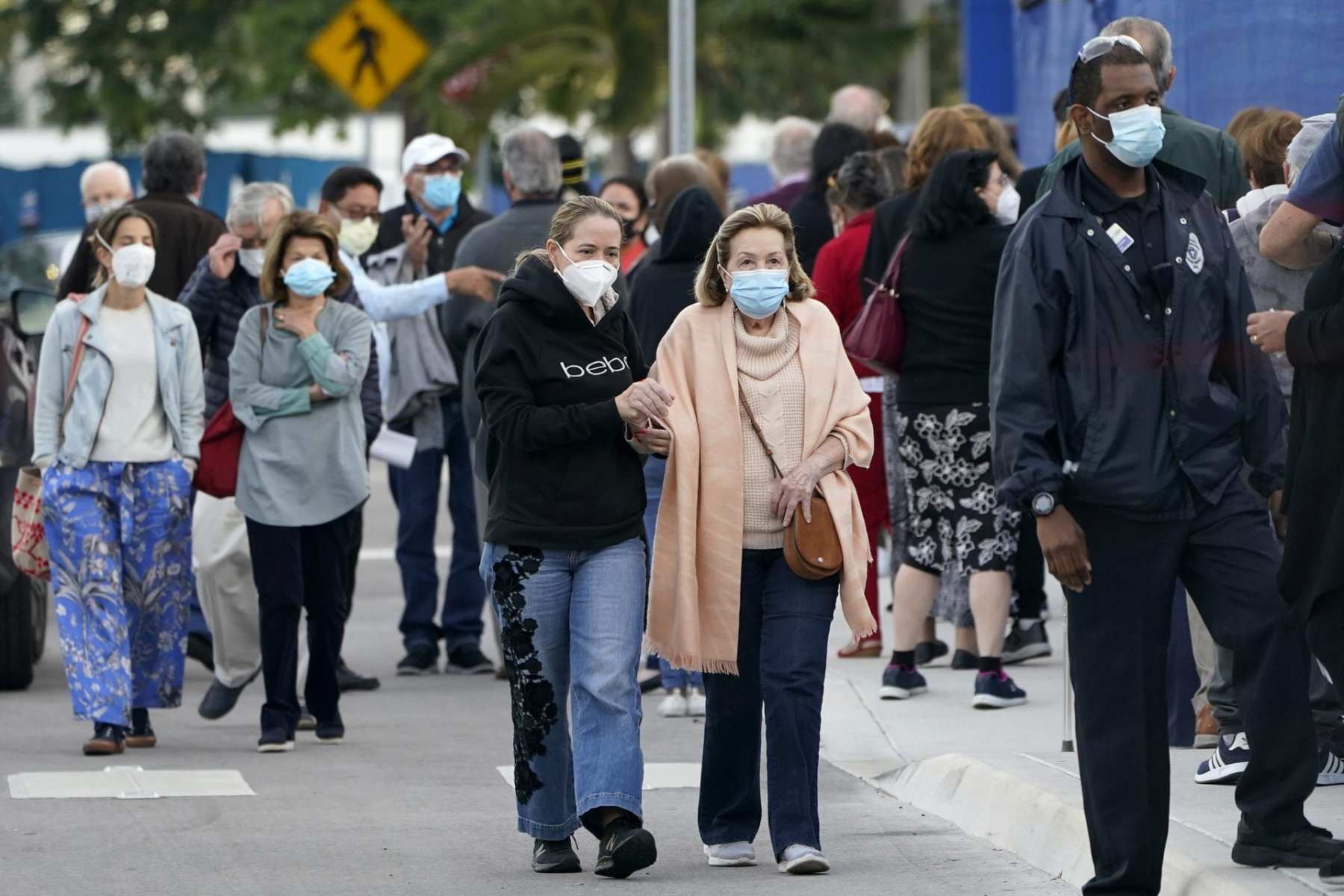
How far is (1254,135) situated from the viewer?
294 inches

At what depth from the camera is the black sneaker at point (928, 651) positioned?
34.8ft

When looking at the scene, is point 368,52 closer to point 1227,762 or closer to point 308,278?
point 308,278

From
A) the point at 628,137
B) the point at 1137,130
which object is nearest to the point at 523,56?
the point at 628,137

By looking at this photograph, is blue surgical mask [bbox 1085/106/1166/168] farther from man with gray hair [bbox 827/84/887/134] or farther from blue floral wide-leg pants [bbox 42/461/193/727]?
man with gray hair [bbox 827/84/887/134]

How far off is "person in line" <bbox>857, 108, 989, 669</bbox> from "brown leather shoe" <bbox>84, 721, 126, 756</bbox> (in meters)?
3.13

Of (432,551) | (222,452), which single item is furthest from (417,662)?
(222,452)

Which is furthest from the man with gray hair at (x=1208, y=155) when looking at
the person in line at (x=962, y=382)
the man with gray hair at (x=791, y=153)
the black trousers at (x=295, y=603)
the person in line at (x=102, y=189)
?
the person in line at (x=102, y=189)

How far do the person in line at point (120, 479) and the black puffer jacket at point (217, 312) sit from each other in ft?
1.62

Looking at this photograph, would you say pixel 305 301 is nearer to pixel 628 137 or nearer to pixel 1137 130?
pixel 1137 130

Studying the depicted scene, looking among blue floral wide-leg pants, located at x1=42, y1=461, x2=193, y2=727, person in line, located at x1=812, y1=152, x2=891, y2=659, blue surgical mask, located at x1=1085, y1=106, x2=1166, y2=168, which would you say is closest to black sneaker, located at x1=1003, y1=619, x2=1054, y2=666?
person in line, located at x1=812, y1=152, x2=891, y2=659

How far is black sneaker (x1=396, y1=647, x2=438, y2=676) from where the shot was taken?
11227 mm

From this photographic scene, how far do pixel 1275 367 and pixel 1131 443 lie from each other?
1.34 m

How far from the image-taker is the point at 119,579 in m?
9.11

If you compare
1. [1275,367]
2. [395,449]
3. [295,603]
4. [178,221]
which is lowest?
[295,603]
